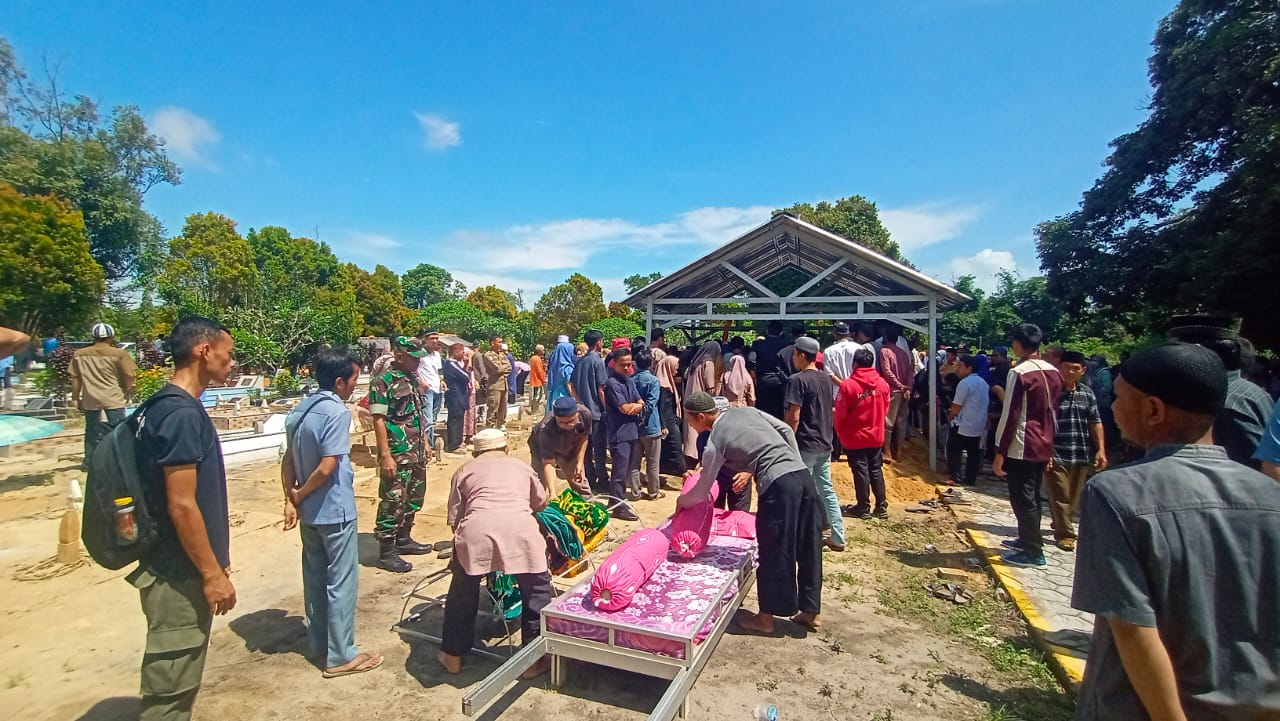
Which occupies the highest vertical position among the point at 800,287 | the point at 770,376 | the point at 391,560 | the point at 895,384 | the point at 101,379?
the point at 800,287

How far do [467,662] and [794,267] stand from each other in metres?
10.9

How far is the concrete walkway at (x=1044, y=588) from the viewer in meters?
3.72

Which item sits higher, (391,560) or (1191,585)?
(1191,585)

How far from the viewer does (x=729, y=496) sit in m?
5.25

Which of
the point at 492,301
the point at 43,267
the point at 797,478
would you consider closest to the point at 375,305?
the point at 492,301

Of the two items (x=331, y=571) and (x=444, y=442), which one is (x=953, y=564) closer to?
(x=331, y=571)

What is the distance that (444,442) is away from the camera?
35.3 ft

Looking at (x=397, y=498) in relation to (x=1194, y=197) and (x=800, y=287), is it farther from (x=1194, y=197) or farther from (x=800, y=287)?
(x=1194, y=197)

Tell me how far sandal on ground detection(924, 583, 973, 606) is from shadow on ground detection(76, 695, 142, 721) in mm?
5365

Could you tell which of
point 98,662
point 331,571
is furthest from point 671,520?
point 98,662

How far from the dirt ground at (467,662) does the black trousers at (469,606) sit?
266 millimetres

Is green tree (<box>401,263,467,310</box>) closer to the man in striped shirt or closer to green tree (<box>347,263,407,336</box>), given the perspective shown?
green tree (<box>347,263,407,336</box>)

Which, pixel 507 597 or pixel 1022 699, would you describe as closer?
pixel 1022 699

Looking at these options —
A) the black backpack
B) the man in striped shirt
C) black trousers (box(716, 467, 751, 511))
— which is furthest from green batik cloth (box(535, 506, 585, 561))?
the man in striped shirt
